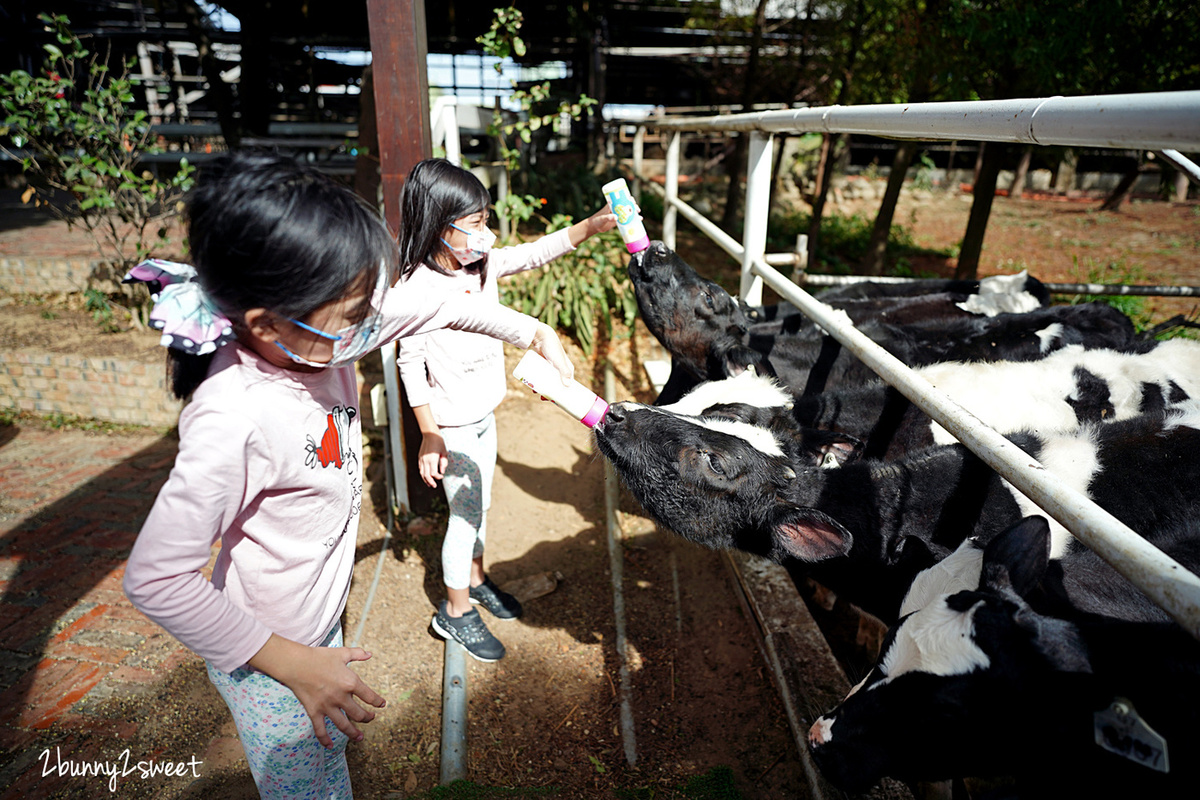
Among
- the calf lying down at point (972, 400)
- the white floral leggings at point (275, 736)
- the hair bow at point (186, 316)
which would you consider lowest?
the white floral leggings at point (275, 736)

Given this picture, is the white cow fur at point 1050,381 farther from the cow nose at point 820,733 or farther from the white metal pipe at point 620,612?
the white metal pipe at point 620,612

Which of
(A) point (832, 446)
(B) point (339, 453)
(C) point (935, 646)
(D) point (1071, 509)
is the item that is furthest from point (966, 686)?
(B) point (339, 453)

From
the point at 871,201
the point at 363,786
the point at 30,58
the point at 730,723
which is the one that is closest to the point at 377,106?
the point at 363,786

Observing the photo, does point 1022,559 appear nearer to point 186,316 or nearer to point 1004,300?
point 186,316

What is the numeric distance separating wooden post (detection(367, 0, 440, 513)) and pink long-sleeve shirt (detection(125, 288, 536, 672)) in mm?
1688

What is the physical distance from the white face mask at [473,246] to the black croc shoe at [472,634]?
1454 millimetres

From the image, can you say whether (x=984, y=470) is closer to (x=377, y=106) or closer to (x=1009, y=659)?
(x=1009, y=659)

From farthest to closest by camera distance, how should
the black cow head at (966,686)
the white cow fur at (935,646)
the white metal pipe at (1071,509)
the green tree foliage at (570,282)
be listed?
1. the green tree foliage at (570,282)
2. the white cow fur at (935,646)
3. the black cow head at (966,686)
4. the white metal pipe at (1071,509)

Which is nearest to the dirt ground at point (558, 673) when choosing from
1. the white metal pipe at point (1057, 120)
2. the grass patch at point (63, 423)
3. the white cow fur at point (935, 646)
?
the white cow fur at point (935, 646)

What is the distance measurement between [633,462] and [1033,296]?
345 centimetres

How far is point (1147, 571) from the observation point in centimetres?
99

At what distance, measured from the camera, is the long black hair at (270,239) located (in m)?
1.16

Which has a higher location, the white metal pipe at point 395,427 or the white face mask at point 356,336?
the white face mask at point 356,336

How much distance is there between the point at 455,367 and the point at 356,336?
1163 millimetres
